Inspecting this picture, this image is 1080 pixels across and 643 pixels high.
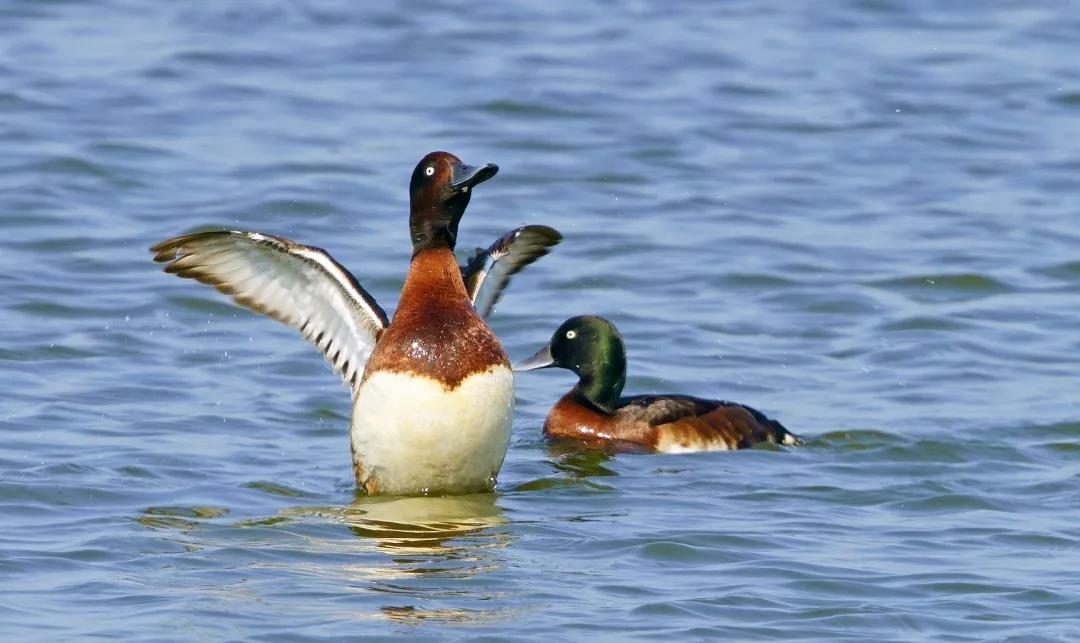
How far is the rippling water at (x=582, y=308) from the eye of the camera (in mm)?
7484

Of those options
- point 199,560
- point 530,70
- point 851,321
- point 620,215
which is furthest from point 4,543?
point 530,70

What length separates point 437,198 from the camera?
8.80m

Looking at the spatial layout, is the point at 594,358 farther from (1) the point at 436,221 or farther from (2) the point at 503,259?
(1) the point at 436,221

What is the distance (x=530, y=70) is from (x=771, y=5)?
385 centimetres

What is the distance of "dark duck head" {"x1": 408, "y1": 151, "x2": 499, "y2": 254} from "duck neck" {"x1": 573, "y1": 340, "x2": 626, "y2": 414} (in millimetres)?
2316

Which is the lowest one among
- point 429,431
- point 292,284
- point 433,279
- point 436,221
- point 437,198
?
point 429,431

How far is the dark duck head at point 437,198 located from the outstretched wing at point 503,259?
2.32 ft

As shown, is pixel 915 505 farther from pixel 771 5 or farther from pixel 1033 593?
pixel 771 5

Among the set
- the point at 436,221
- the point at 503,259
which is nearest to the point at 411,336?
the point at 436,221

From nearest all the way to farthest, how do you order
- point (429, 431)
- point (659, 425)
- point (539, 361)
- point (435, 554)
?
point (435, 554) → point (429, 431) → point (659, 425) → point (539, 361)

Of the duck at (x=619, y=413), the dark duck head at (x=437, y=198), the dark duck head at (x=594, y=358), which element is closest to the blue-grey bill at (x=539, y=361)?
the duck at (x=619, y=413)

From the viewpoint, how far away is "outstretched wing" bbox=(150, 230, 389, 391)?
29.5 ft

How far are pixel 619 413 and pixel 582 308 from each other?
7.93 feet

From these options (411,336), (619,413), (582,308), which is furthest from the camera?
(582,308)
